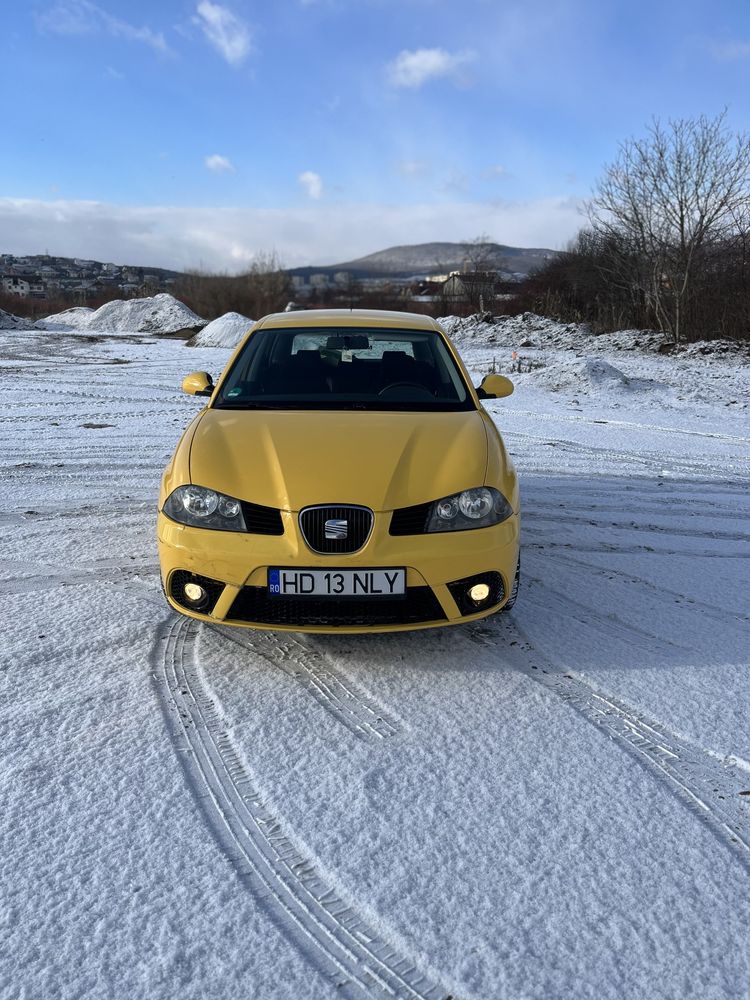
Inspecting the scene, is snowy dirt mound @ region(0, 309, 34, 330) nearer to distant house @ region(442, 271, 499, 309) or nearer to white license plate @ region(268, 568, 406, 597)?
distant house @ region(442, 271, 499, 309)

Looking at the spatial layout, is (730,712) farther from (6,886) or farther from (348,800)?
(6,886)

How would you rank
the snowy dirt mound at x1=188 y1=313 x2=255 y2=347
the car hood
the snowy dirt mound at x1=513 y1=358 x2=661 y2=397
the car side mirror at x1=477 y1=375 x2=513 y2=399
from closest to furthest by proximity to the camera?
the car hood
the car side mirror at x1=477 y1=375 x2=513 y2=399
the snowy dirt mound at x1=513 y1=358 x2=661 y2=397
the snowy dirt mound at x1=188 y1=313 x2=255 y2=347

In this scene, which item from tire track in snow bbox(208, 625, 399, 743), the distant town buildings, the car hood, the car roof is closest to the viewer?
tire track in snow bbox(208, 625, 399, 743)

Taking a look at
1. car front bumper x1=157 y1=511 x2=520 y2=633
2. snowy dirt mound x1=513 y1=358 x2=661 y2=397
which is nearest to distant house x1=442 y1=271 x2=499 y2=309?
snowy dirt mound x1=513 y1=358 x2=661 y2=397

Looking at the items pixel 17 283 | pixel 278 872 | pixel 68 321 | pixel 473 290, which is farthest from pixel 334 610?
pixel 17 283

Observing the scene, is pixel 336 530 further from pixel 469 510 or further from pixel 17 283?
pixel 17 283

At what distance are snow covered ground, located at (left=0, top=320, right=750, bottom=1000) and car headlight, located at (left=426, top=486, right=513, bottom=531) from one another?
0.63 metres

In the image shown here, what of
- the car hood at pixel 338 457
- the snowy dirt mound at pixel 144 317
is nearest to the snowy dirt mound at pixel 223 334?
the snowy dirt mound at pixel 144 317

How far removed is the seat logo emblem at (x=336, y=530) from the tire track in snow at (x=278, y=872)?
31.5 inches

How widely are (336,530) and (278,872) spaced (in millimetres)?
1300

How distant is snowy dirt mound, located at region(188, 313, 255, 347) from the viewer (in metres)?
26.3

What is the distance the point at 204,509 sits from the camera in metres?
3.09

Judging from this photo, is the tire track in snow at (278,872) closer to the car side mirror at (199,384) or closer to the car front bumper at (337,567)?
the car front bumper at (337,567)

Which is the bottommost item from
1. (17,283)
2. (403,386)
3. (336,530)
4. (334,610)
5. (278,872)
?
(278,872)
